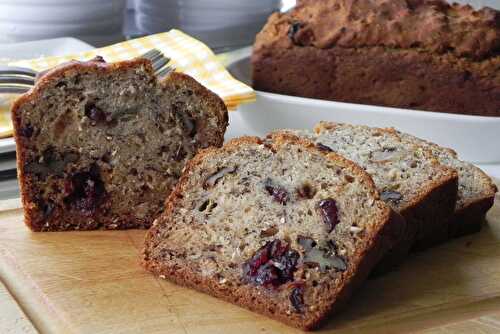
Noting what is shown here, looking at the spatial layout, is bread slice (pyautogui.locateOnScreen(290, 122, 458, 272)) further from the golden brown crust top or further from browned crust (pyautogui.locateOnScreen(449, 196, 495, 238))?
the golden brown crust top

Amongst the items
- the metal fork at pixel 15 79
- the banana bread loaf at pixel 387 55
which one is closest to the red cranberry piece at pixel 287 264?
the banana bread loaf at pixel 387 55

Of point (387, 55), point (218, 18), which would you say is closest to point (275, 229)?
point (387, 55)

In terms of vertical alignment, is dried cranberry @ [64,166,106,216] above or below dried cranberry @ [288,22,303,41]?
below

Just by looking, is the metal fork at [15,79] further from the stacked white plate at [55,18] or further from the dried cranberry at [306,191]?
the dried cranberry at [306,191]

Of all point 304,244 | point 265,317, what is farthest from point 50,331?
point 304,244

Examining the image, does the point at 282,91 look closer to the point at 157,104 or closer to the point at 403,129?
the point at 403,129

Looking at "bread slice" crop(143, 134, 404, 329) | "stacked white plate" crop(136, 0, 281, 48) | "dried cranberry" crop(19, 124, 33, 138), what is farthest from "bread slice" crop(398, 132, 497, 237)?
"stacked white plate" crop(136, 0, 281, 48)

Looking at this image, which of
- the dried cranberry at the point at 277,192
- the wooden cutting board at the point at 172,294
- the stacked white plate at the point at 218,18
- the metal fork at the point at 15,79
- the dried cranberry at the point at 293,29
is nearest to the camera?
the wooden cutting board at the point at 172,294
